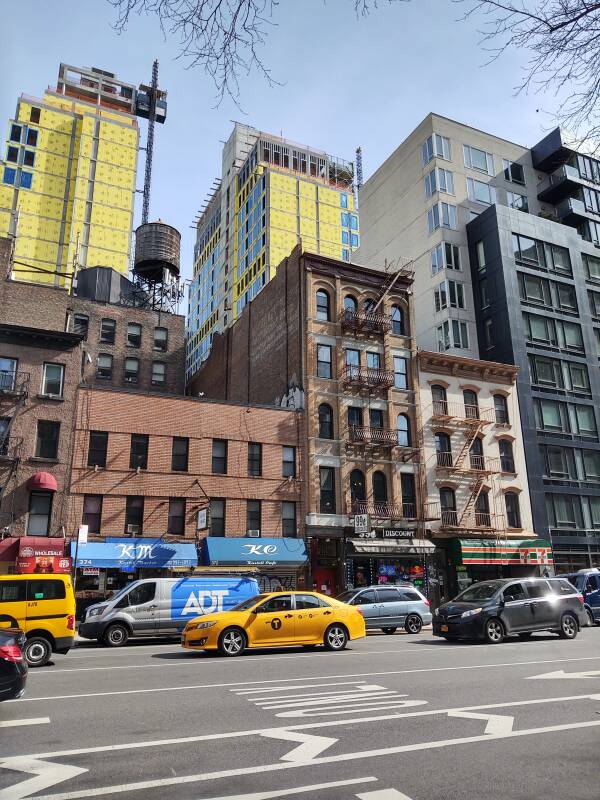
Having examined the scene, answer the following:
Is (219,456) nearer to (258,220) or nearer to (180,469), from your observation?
(180,469)

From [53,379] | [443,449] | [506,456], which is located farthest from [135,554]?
[506,456]

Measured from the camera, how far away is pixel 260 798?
4898 millimetres

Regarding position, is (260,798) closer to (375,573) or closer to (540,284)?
(375,573)

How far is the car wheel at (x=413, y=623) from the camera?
22.0 meters

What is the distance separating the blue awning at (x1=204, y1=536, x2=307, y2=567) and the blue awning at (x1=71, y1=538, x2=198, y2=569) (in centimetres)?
89

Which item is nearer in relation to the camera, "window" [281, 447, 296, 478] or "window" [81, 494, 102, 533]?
"window" [81, 494, 102, 533]

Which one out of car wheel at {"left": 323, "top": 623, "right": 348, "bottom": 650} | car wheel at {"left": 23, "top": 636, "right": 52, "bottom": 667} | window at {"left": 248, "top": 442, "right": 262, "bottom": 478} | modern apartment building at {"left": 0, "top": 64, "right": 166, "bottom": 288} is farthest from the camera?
modern apartment building at {"left": 0, "top": 64, "right": 166, "bottom": 288}

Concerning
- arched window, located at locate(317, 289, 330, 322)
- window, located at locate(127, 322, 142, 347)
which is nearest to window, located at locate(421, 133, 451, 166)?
arched window, located at locate(317, 289, 330, 322)

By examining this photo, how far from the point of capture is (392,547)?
31.0 metres

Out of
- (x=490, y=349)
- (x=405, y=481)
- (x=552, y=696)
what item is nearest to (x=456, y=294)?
(x=490, y=349)

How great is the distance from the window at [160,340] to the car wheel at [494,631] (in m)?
38.2

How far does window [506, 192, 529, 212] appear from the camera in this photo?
165ft

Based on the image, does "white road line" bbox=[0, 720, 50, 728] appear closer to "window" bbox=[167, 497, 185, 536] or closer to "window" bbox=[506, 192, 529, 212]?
"window" bbox=[167, 497, 185, 536]

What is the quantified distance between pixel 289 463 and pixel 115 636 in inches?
581
